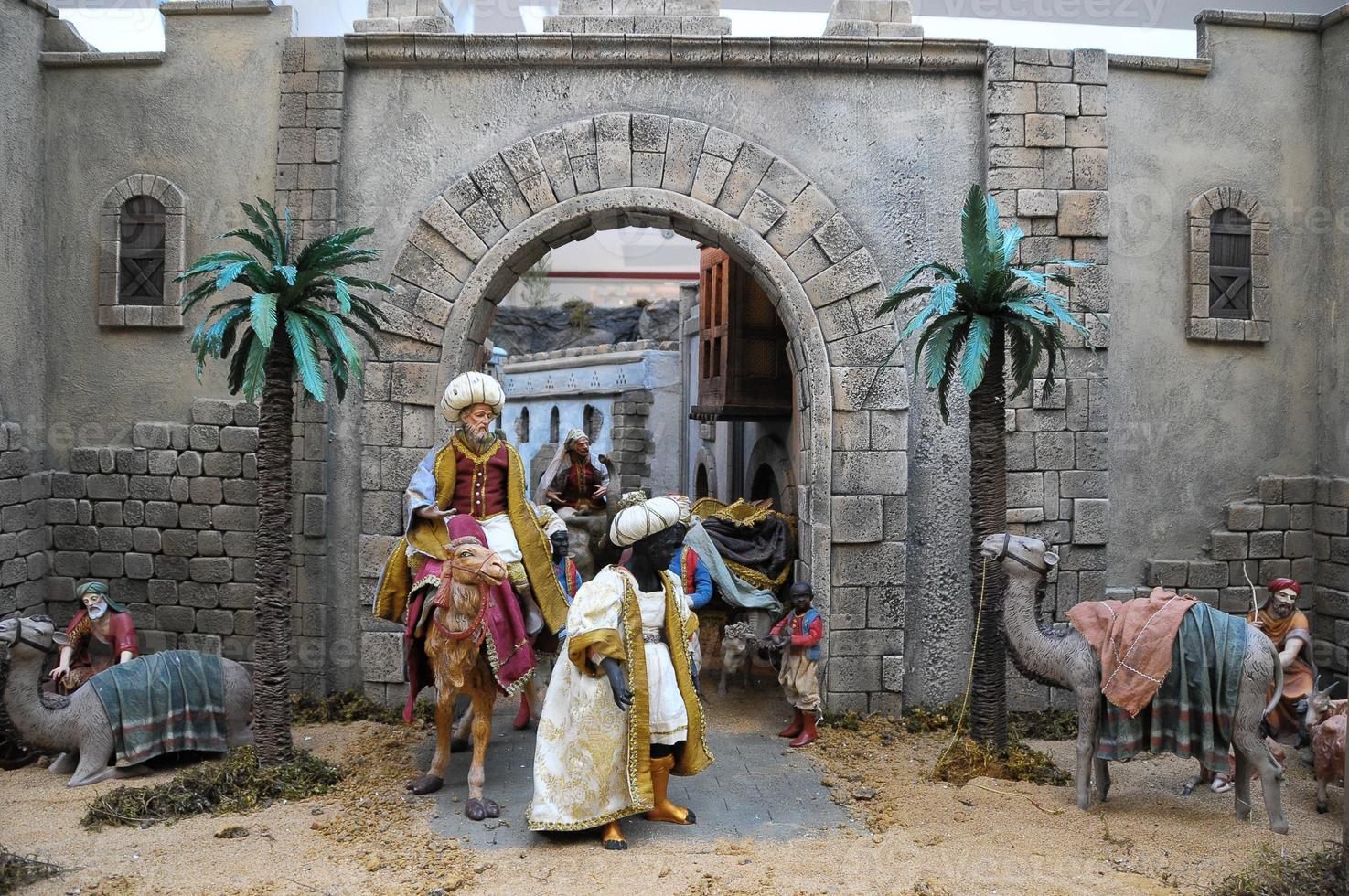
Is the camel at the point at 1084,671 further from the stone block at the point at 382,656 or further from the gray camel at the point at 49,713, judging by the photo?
the gray camel at the point at 49,713

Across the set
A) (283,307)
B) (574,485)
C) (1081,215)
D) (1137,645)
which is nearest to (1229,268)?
(1081,215)

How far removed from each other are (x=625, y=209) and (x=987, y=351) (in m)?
2.80

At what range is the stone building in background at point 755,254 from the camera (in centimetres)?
769

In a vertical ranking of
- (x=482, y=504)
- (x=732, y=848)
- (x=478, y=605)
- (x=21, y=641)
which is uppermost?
(x=482, y=504)

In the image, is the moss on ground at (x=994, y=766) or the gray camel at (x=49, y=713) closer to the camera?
the gray camel at (x=49, y=713)

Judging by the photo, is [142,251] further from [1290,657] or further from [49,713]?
[1290,657]

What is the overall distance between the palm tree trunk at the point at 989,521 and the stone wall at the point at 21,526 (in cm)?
631

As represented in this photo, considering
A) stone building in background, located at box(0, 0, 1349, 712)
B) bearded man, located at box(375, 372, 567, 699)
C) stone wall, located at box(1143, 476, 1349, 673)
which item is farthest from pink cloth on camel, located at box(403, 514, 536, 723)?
stone wall, located at box(1143, 476, 1349, 673)

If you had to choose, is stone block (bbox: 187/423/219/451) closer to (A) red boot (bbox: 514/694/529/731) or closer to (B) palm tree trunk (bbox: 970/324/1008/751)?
(A) red boot (bbox: 514/694/529/731)

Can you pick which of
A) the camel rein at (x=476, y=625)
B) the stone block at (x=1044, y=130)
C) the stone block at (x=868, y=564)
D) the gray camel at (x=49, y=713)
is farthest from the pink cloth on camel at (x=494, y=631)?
the stone block at (x=1044, y=130)

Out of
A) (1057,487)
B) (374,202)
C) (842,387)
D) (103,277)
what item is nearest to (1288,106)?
(1057,487)

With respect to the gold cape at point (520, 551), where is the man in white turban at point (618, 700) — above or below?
below

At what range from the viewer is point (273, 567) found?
6.32 m

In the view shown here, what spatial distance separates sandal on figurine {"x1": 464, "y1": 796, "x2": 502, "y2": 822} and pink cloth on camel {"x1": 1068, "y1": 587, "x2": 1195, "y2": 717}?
3.16m
